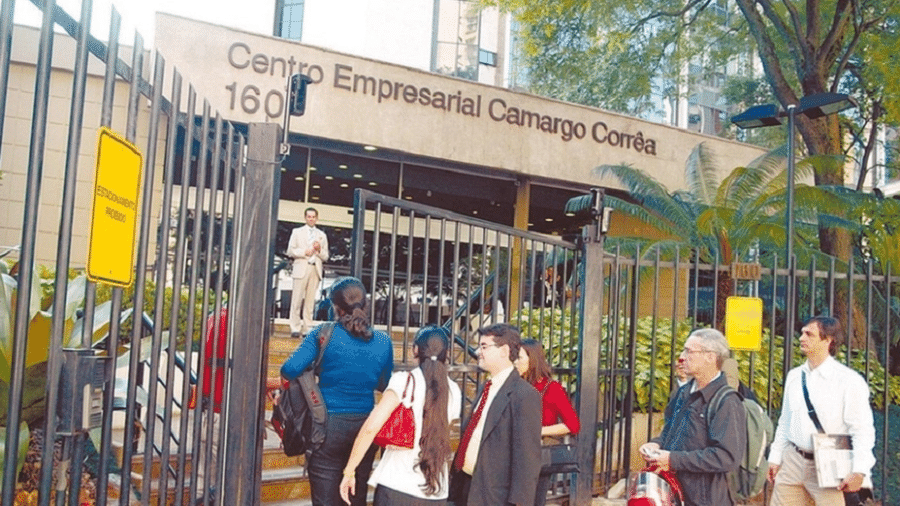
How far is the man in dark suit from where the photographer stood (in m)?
4.75

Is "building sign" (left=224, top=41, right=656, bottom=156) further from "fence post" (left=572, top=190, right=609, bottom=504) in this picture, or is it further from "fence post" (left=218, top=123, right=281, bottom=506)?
"fence post" (left=218, top=123, right=281, bottom=506)

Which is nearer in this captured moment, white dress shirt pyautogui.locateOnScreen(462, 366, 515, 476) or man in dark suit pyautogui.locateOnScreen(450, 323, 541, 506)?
man in dark suit pyautogui.locateOnScreen(450, 323, 541, 506)

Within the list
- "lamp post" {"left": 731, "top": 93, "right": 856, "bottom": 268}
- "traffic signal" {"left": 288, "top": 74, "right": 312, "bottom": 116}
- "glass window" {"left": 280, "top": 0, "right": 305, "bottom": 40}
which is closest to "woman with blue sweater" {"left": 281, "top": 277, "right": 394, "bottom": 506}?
"traffic signal" {"left": 288, "top": 74, "right": 312, "bottom": 116}

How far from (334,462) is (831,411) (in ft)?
9.96

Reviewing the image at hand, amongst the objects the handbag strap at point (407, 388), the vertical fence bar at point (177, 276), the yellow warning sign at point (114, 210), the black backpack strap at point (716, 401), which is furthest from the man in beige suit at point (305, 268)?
the yellow warning sign at point (114, 210)

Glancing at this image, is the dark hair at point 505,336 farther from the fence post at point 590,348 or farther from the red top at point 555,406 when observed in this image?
the fence post at point 590,348

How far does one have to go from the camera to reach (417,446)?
4598 millimetres

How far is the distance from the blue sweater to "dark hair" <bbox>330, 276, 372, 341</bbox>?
0.05 meters

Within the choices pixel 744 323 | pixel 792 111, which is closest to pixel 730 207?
pixel 792 111

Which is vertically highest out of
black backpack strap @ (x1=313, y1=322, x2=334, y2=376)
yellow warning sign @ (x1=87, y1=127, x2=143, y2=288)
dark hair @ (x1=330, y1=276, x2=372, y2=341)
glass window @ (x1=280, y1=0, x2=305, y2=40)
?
glass window @ (x1=280, y1=0, x2=305, y2=40)

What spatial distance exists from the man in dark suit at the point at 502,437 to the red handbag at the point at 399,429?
466 mm

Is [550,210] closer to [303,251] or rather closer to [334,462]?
[303,251]

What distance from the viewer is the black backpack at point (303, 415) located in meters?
4.70

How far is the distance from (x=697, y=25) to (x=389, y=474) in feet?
60.8
